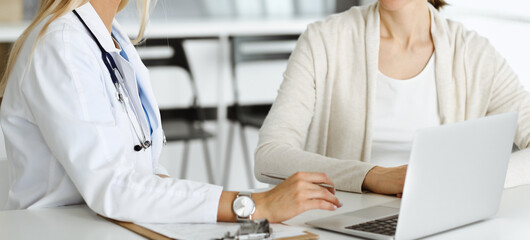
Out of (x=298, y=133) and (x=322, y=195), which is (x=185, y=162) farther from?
(x=322, y=195)

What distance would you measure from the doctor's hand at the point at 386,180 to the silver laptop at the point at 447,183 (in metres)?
0.16

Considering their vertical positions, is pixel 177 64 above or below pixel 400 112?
below

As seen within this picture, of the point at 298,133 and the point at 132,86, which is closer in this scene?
the point at 132,86

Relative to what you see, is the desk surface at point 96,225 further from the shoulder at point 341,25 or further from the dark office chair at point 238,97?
the dark office chair at point 238,97

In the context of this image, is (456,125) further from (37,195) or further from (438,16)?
(438,16)

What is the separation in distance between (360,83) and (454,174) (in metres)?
0.86

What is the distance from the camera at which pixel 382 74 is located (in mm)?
1979

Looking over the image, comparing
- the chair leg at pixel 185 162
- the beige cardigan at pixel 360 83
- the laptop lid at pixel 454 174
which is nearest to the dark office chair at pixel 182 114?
the chair leg at pixel 185 162

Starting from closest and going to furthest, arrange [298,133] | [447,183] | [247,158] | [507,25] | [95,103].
→ [447,183] < [95,103] < [298,133] < [507,25] < [247,158]

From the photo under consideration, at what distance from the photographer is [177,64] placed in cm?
430


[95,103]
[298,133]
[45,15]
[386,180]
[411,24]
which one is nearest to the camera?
[95,103]

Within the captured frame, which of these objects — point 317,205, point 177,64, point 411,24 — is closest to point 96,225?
point 317,205

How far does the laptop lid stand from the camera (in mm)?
1083

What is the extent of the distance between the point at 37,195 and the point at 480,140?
82 centimetres
